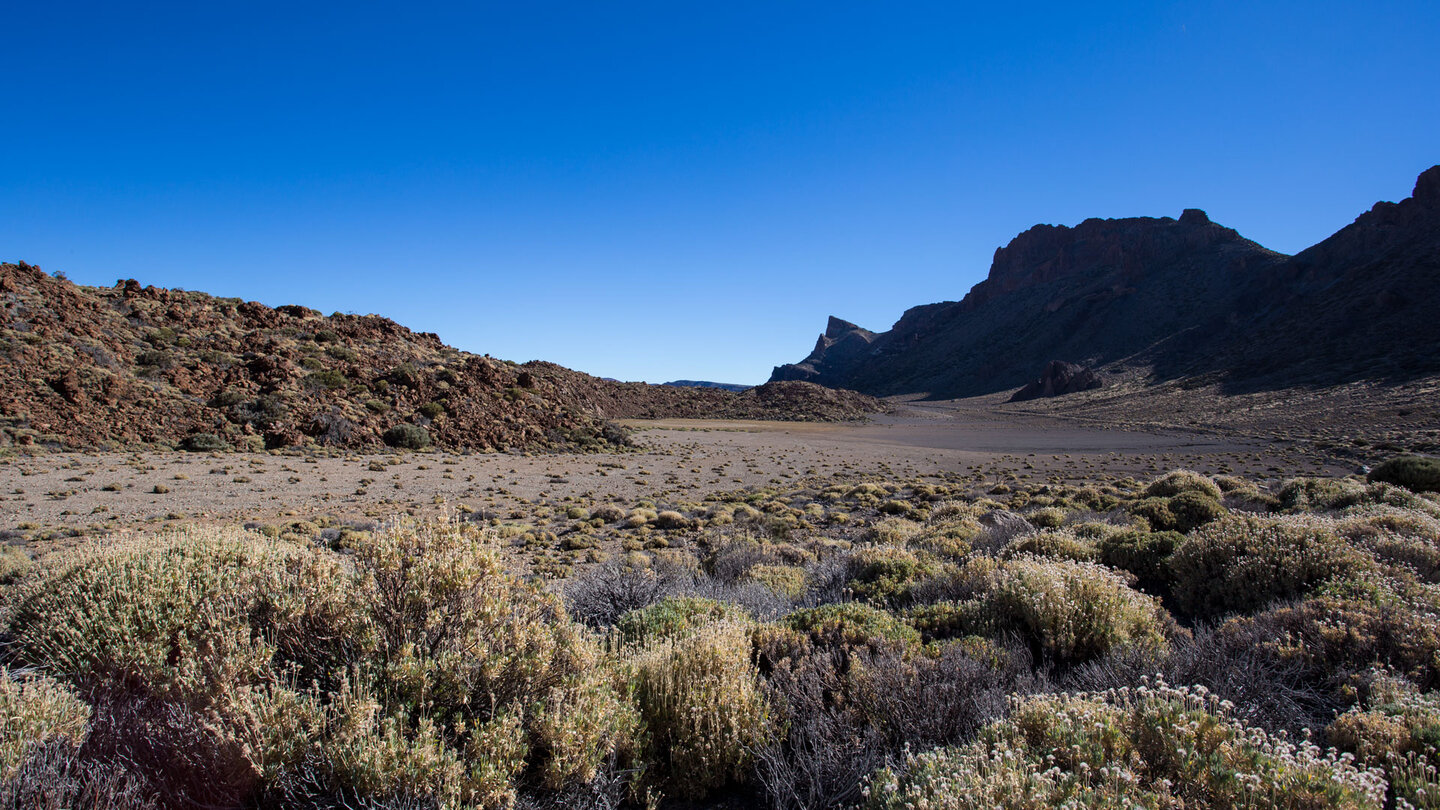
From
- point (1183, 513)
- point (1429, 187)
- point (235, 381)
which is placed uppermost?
point (1429, 187)

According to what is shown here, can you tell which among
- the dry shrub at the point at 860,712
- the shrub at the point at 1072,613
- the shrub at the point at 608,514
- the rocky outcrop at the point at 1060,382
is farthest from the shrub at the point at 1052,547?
the rocky outcrop at the point at 1060,382

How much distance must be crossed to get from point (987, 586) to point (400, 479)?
17440mm

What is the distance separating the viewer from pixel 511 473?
2183cm

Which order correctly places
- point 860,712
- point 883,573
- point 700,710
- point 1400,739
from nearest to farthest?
point 1400,739
point 700,710
point 860,712
point 883,573

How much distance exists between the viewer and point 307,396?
25688mm

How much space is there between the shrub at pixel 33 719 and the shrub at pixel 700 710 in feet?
8.77

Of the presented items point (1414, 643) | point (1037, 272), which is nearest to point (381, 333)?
point (1414, 643)

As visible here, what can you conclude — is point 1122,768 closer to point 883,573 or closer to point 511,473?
point 883,573

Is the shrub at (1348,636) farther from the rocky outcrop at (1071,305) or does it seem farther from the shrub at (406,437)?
the rocky outcrop at (1071,305)

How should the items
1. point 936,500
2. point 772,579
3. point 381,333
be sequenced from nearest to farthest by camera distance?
point 772,579, point 936,500, point 381,333

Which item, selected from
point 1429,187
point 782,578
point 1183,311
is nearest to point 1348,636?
point 782,578

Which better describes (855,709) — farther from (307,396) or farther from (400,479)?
(307,396)

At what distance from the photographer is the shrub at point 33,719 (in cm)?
249

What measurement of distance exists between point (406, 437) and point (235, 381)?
23.6 ft
